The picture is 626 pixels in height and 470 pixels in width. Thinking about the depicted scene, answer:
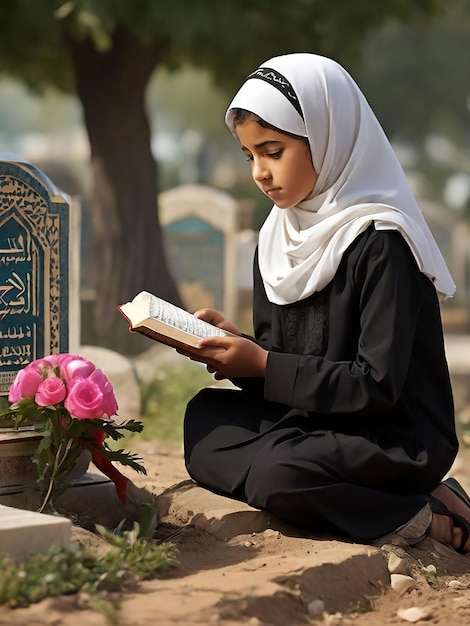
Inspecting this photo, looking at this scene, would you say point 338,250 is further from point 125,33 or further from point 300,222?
point 125,33

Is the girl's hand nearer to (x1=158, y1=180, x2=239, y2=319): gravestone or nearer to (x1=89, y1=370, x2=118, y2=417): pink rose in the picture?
(x1=89, y1=370, x2=118, y2=417): pink rose

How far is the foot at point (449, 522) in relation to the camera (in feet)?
12.0

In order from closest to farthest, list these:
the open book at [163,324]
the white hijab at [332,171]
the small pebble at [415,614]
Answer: the small pebble at [415,614], the open book at [163,324], the white hijab at [332,171]

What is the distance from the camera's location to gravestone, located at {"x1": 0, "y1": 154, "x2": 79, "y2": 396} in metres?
3.94

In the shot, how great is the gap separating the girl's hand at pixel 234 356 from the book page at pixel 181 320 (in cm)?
5

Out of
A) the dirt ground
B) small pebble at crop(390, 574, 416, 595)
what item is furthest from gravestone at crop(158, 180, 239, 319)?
small pebble at crop(390, 574, 416, 595)

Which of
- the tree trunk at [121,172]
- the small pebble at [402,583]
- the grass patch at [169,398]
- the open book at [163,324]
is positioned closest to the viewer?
the small pebble at [402,583]

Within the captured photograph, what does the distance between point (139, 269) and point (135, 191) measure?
0.88 m

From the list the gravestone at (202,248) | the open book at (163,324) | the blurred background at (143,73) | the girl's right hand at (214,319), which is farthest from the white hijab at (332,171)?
the gravestone at (202,248)

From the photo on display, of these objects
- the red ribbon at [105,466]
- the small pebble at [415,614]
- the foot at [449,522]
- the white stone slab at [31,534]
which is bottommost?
the small pebble at [415,614]

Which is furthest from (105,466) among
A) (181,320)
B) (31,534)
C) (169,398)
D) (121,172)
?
(121,172)

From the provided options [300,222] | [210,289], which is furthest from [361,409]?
[210,289]

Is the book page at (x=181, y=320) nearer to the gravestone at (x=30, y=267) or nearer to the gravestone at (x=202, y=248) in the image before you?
the gravestone at (x=30, y=267)

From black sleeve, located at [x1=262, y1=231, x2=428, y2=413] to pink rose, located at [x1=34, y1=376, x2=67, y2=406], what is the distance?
65 cm
